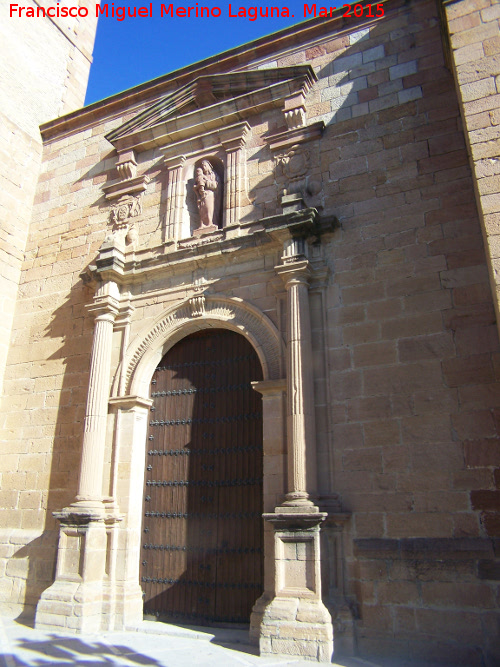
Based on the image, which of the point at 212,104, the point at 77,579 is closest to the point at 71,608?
the point at 77,579

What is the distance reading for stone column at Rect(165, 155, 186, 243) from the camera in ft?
24.6

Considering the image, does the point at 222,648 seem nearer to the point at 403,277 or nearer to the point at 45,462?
the point at 45,462

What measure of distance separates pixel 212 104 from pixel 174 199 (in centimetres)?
147

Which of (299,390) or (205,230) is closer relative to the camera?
(299,390)

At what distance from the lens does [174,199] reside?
7.69m

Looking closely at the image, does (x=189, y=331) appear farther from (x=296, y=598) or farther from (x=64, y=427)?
(x=296, y=598)

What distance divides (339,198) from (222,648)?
191 inches

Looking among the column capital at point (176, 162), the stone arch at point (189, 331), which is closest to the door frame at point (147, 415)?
the stone arch at point (189, 331)

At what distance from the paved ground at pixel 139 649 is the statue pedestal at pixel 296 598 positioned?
12 cm

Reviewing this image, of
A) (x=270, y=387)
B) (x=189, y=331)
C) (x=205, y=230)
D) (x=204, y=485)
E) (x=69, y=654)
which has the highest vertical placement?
(x=205, y=230)

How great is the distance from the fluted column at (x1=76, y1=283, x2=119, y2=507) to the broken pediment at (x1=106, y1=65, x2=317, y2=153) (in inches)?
95.6

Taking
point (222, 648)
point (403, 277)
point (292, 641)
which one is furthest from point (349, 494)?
point (403, 277)

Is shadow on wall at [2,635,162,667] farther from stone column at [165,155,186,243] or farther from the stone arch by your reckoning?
stone column at [165,155,186,243]

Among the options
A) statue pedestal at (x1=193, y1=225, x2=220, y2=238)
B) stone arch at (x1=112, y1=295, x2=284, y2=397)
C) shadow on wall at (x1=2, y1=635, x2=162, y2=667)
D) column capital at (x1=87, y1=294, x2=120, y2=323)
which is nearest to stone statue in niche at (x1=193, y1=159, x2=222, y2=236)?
statue pedestal at (x1=193, y1=225, x2=220, y2=238)
